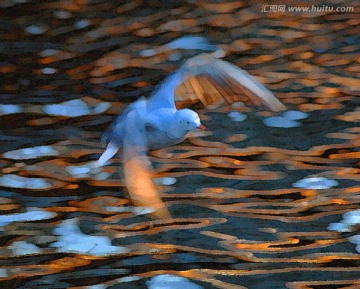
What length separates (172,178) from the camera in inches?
150

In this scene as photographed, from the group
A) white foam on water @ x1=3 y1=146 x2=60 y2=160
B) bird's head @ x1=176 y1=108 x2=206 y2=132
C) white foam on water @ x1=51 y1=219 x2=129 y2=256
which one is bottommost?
white foam on water @ x1=51 y1=219 x2=129 y2=256

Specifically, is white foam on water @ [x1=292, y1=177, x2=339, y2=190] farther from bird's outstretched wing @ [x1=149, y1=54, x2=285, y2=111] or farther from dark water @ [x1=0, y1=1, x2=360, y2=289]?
bird's outstretched wing @ [x1=149, y1=54, x2=285, y2=111]

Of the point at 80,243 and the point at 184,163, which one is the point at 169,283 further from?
the point at 184,163

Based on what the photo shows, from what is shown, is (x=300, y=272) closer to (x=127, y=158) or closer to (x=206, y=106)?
(x=127, y=158)

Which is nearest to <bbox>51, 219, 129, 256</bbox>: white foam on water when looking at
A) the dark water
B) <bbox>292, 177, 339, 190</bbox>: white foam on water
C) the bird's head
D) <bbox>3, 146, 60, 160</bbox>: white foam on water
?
the dark water

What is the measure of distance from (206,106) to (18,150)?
110cm

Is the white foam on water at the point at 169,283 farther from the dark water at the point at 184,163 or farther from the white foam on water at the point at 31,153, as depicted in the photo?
the white foam on water at the point at 31,153

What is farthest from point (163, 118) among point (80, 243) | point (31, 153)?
point (31, 153)

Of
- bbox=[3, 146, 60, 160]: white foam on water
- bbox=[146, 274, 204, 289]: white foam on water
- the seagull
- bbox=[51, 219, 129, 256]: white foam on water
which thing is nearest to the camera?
bbox=[146, 274, 204, 289]: white foam on water

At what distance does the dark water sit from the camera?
311 cm

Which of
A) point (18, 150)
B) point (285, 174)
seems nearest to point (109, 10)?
point (18, 150)

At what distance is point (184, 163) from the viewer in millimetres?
3973

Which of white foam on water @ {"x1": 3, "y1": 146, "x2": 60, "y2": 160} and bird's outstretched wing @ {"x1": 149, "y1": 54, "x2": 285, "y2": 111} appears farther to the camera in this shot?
white foam on water @ {"x1": 3, "y1": 146, "x2": 60, "y2": 160}

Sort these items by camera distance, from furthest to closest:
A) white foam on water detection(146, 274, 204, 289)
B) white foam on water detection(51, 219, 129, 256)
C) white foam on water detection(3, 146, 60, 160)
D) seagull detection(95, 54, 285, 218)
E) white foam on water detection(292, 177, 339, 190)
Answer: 1. white foam on water detection(3, 146, 60, 160)
2. white foam on water detection(292, 177, 339, 190)
3. white foam on water detection(51, 219, 129, 256)
4. seagull detection(95, 54, 285, 218)
5. white foam on water detection(146, 274, 204, 289)
